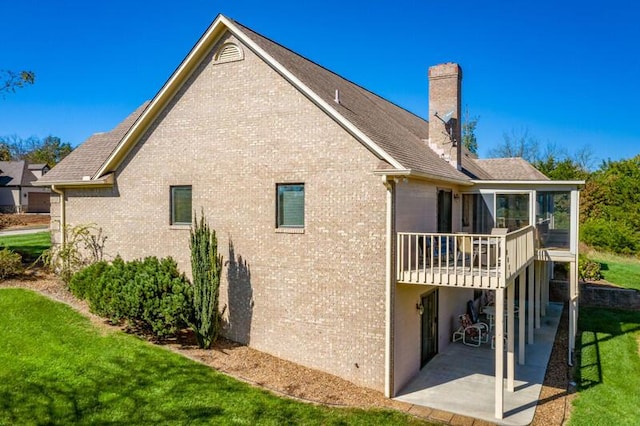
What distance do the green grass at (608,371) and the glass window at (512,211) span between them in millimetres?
4485

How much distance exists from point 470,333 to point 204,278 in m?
8.92

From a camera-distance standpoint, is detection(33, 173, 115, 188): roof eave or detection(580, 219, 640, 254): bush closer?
detection(33, 173, 115, 188): roof eave

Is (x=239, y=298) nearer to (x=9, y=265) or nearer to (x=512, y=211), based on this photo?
(x=9, y=265)

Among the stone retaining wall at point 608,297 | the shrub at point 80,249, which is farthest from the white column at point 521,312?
the shrub at point 80,249

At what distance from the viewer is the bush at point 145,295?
11.9 m

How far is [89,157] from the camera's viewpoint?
56.7 ft

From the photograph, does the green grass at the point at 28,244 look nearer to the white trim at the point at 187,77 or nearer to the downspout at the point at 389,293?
the white trim at the point at 187,77

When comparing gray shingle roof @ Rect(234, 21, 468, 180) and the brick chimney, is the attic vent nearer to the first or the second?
gray shingle roof @ Rect(234, 21, 468, 180)

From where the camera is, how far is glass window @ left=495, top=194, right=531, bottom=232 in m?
15.0

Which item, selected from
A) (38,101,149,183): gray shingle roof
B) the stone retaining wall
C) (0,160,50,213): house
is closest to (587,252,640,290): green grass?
the stone retaining wall

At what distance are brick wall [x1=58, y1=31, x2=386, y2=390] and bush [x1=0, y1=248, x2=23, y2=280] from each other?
4.80 metres

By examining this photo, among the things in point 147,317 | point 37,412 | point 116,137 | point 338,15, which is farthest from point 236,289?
point 338,15

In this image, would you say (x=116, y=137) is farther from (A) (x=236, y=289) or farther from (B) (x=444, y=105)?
(B) (x=444, y=105)

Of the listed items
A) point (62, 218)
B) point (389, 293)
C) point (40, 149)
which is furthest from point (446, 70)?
point (40, 149)
